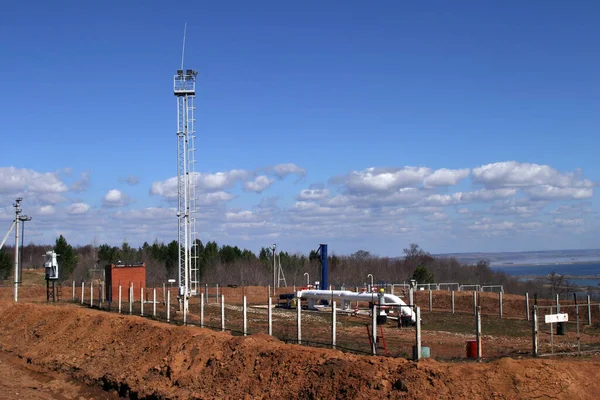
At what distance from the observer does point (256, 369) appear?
16.8 meters

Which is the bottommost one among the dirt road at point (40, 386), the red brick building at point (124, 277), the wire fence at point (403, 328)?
the dirt road at point (40, 386)

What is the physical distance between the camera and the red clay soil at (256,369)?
13672 millimetres

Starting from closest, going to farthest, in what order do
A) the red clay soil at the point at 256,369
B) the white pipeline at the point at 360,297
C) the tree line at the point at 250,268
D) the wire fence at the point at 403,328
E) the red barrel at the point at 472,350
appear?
the red clay soil at the point at 256,369, the red barrel at the point at 472,350, the wire fence at the point at 403,328, the white pipeline at the point at 360,297, the tree line at the point at 250,268

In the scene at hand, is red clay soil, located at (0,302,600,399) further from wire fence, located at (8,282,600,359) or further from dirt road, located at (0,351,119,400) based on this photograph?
wire fence, located at (8,282,600,359)

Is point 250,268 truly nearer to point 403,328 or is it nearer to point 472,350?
point 403,328

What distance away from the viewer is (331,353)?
16.1 m

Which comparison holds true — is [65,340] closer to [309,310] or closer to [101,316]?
[101,316]

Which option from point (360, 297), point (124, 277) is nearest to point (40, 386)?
point (360, 297)

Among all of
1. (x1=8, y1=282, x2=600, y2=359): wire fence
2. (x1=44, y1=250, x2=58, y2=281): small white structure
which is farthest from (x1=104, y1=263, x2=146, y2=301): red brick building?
(x1=44, y1=250, x2=58, y2=281): small white structure

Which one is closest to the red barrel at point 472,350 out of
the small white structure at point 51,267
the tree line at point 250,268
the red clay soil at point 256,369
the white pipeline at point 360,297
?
the red clay soil at point 256,369

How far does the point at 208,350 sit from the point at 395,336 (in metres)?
10.5

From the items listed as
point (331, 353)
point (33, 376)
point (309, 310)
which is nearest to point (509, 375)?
point (331, 353)

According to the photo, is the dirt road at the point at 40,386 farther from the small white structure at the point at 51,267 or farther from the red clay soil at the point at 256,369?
the small white structure at the point at 51,267

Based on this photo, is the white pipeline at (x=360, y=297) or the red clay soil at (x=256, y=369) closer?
the red clay soil at (x=256, y=369)
